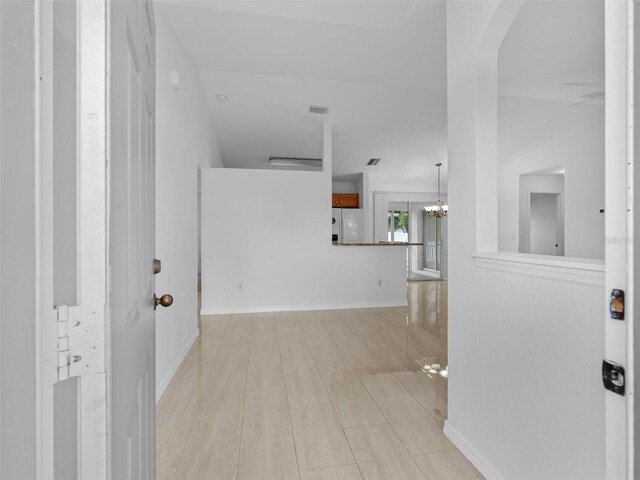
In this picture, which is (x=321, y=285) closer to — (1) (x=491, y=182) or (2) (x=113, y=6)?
(1) (x=491, y=182)

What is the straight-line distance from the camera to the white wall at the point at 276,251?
4.40 meters

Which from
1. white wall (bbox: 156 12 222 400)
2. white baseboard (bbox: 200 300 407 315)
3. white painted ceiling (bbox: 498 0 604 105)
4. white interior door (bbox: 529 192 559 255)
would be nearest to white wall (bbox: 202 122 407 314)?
white baseboard (bbox: 200 300 407 315)

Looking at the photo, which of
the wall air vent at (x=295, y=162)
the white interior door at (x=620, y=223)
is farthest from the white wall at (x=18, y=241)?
the wall air vent at (x=295, y=162)

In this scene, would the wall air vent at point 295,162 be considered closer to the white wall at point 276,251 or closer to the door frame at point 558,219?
the white wall at point 276,251

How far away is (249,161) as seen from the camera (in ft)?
22.4

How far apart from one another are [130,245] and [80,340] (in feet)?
0.89

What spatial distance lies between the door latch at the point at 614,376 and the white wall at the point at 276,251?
163 inches

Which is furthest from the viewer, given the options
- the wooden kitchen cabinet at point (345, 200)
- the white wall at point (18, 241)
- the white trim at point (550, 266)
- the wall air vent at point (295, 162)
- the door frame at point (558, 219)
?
the wooden kitchen cabinet at point (345, 200)

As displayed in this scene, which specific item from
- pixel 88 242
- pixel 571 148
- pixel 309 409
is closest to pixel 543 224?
pixel 571 148

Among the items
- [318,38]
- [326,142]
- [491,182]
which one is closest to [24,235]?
[491,182]

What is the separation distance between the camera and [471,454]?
1491 mm

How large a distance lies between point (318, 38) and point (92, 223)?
286cm

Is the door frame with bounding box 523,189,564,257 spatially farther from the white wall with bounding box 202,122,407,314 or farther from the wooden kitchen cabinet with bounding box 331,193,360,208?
the wooden kitchen cabinet with bounding box 331,193,360,208

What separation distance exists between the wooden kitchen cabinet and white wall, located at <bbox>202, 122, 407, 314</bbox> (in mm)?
2614
